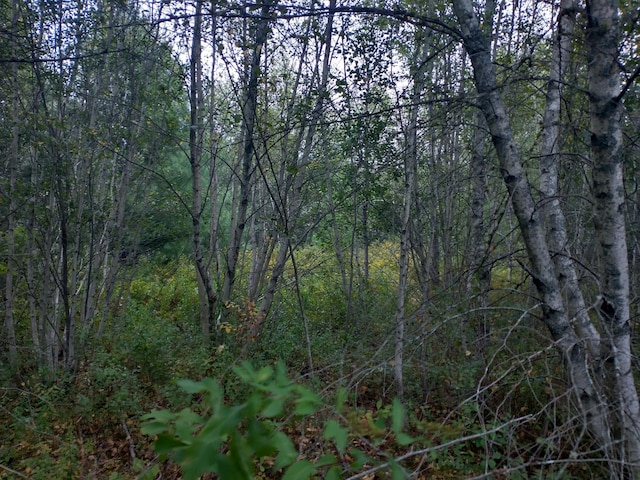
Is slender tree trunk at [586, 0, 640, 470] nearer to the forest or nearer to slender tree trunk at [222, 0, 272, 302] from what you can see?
the forest

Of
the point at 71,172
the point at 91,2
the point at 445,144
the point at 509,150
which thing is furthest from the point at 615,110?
the point at 91,2

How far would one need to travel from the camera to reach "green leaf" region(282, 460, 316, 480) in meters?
1.06

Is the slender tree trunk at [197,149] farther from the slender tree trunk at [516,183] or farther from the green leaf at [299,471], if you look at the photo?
the green leaf at [299,471]

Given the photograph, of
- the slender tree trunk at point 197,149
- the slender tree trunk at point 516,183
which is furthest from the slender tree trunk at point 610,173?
the slender tree trunk at point 197,149

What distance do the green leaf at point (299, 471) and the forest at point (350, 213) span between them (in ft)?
5.21

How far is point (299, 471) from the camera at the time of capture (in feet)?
3.53

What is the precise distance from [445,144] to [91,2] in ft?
18.2

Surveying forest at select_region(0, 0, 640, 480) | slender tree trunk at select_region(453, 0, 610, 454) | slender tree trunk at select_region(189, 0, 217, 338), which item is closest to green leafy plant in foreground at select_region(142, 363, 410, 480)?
forest at select_region(0, 0, 640, 480)

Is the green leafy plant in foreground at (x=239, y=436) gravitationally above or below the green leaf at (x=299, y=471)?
above

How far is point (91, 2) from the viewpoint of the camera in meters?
5.94

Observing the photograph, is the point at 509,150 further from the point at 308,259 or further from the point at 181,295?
the point at 181,295

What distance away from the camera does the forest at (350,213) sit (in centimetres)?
279

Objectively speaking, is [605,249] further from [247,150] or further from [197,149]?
[197,149]

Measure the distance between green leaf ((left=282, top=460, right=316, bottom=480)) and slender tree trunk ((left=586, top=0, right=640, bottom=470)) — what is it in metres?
2.16
